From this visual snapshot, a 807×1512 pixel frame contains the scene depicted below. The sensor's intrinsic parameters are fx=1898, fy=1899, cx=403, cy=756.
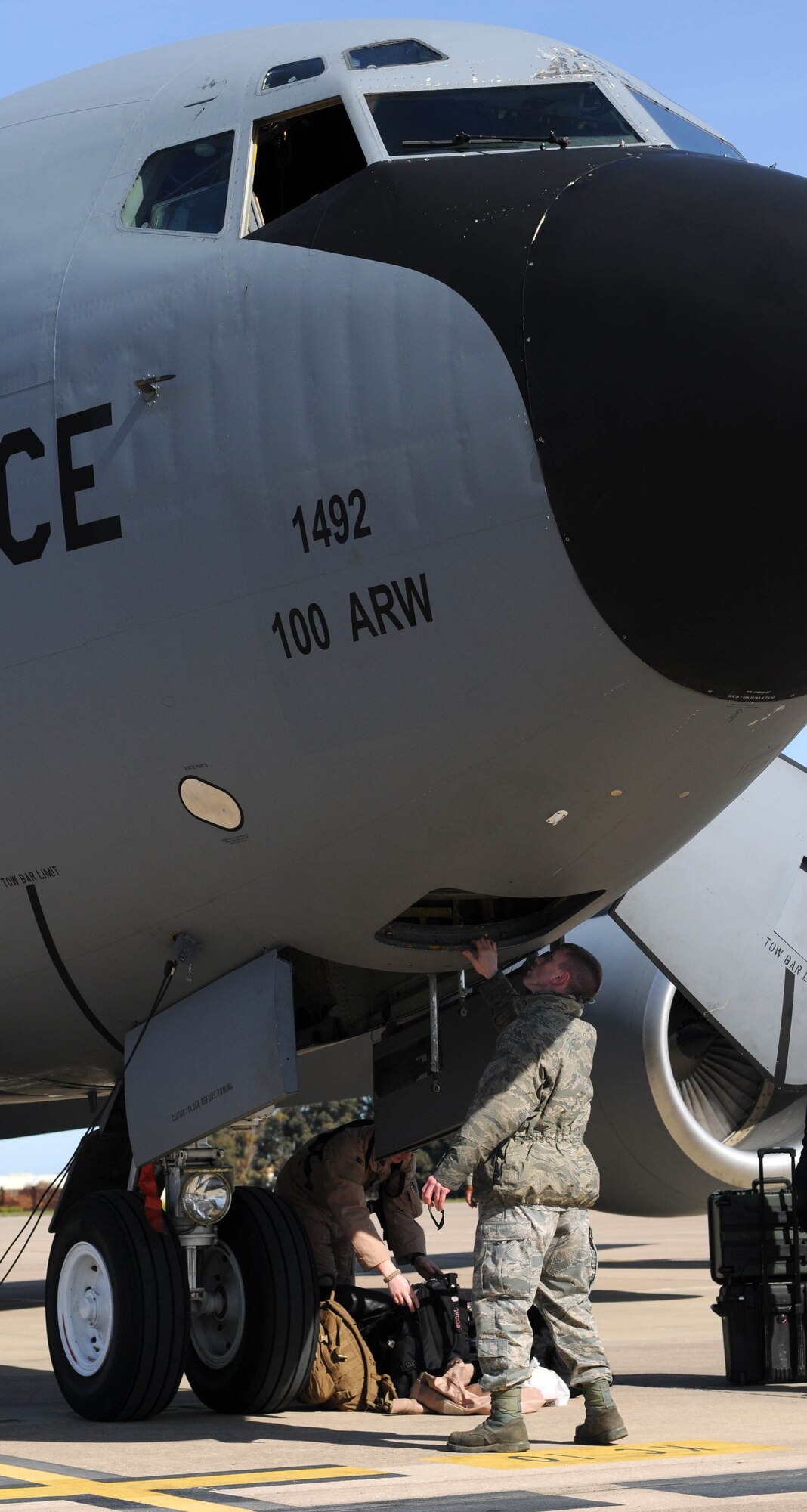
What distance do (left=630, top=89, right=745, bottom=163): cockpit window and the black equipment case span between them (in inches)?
191

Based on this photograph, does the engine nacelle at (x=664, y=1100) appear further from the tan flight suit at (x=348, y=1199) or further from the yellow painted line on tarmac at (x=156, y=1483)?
the yellow painted line on tarmac at (x=156, y=1483)

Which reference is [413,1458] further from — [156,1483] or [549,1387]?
[549,1387]

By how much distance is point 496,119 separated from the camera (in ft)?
24.6

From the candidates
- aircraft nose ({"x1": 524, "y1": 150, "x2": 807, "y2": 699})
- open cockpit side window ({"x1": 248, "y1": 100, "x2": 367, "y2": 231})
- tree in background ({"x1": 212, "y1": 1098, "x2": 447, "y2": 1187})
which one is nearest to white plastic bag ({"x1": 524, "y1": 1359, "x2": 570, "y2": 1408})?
aircraft nose ({"x1": 524, "y1": 150, "x2": 807, "y2": 699})

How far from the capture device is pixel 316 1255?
9.39 meters

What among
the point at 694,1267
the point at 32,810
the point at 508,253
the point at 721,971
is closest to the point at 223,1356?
the point at 32,810

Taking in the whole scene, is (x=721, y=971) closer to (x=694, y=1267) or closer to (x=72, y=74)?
(x=72, y=74)

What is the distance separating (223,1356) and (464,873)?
8.28ft

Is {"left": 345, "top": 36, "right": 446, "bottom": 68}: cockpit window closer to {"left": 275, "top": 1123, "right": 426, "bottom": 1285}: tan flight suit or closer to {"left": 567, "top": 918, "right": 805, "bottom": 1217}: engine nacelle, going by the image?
{"left": 275, "top": 1123, "right": 426, "bottom": 1285}: tan flight suit

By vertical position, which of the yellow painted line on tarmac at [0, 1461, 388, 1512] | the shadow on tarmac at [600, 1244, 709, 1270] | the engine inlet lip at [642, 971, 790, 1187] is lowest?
the yellow painted line on tarmac at [0, 1461, 388, 1512]

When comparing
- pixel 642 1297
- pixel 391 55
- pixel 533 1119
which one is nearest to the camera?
pixel 533 1119

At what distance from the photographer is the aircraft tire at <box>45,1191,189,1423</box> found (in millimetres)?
7613

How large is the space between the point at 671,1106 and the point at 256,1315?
535cm

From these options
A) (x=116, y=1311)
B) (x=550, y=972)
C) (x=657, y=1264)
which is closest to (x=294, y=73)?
(x=550, y=972)
